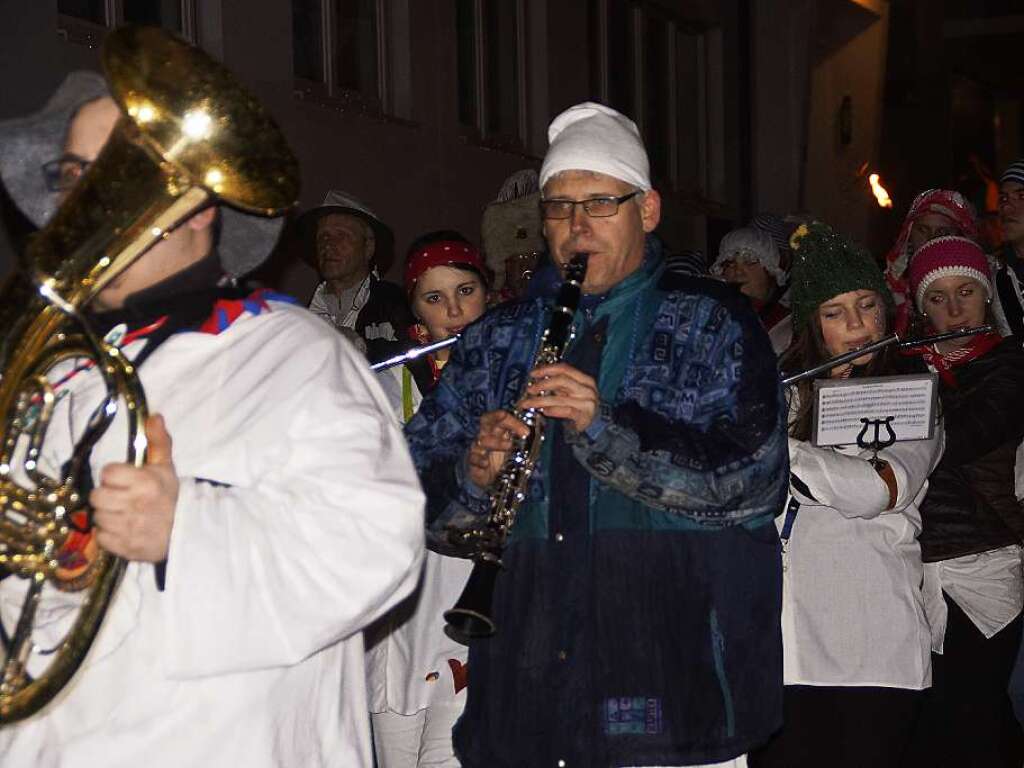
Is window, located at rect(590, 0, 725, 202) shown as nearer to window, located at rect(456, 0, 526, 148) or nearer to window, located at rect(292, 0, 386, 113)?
window, located at rect(456, 0, 526, 148)

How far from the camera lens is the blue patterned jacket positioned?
3.43m

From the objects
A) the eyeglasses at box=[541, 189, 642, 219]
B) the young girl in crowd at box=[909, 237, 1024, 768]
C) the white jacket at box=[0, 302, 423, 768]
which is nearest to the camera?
the white jacket at box=[0, 302, 423, 768]

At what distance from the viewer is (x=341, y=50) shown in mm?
10820

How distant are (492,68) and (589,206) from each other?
9.75 m

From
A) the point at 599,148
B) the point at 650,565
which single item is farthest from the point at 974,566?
the point at 599,148

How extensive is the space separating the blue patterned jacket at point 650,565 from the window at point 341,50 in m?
6.97

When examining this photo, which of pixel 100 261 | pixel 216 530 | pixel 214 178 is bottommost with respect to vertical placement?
pixel 216 530

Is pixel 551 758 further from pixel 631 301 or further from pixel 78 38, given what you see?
pixel 78 38

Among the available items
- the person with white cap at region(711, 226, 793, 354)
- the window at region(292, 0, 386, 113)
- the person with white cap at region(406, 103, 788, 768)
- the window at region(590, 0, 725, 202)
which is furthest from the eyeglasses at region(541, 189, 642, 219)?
the window at region(590, 0, 725, 202)

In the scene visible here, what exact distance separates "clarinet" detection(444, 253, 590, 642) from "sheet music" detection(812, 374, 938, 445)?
1.28 meters

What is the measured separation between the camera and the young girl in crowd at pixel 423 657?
4.63 meters

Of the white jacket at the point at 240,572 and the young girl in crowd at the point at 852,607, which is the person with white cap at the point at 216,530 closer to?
the white jacket at the point at 240,572

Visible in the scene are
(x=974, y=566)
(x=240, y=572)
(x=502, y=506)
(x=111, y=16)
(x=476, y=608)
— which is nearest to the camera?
(x=240, y=572)

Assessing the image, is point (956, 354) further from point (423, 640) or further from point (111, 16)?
point (111, 16)
